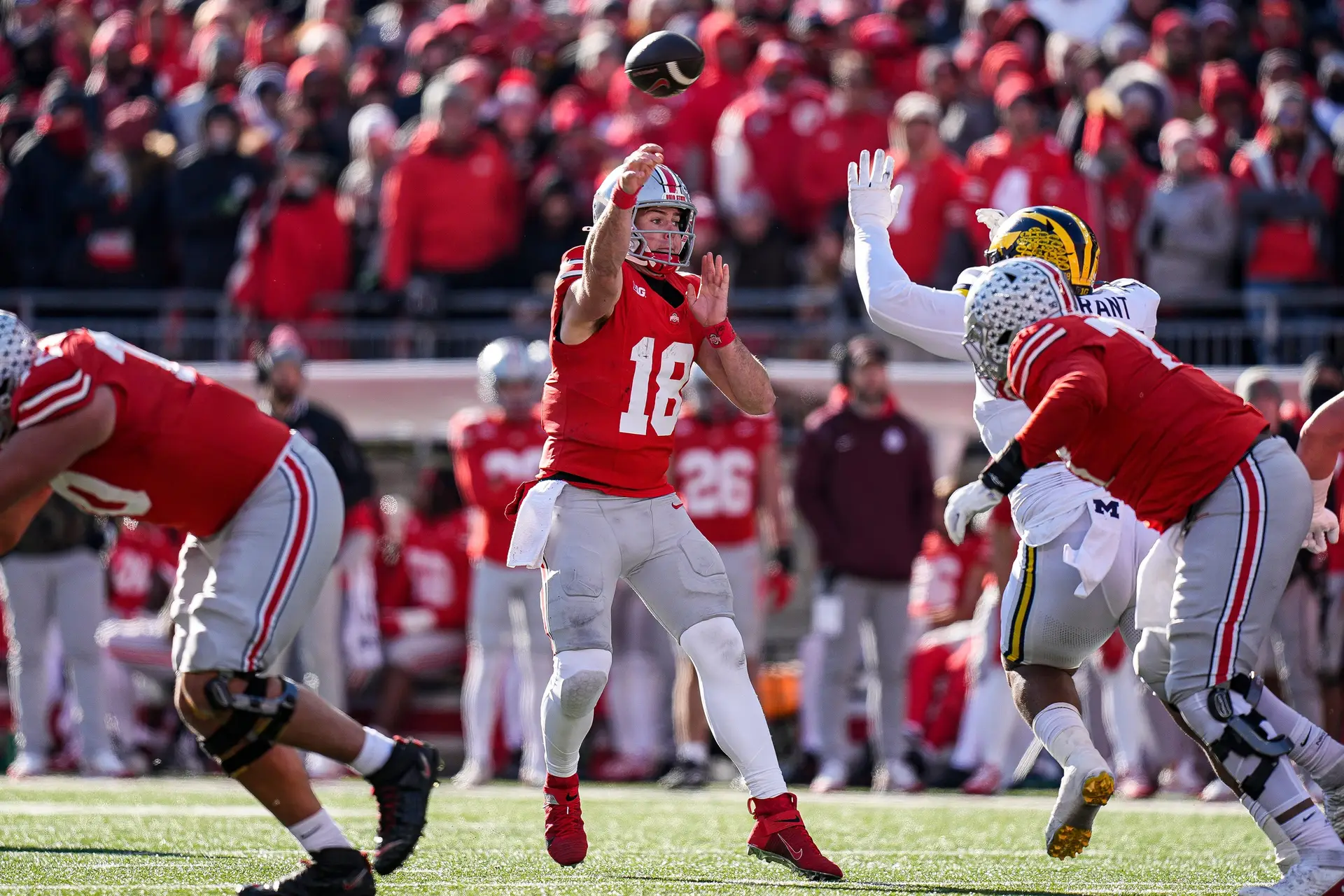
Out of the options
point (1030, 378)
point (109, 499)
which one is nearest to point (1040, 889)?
point (1030, 378)

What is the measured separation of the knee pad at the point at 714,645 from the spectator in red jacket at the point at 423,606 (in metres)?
5.01

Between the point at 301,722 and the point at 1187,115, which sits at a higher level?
the point at 1187,115

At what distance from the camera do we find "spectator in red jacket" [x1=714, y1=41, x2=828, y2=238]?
11523mm

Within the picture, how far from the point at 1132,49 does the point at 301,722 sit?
30.1 feet

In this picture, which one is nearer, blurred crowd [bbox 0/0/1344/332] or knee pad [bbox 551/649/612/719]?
knee pad [bbox 551/649/612/719]

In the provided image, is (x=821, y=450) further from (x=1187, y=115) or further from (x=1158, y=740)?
(x=1187, y=115)

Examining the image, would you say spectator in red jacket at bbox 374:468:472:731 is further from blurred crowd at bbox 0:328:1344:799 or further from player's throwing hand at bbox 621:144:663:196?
player's throwing hand at bbox 621:144:663:196

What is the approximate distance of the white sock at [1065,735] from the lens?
197 inches

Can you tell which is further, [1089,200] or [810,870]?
[1089,200]

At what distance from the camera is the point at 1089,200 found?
10.9 m

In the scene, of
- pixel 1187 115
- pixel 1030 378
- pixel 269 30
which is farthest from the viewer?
pixel 269 30

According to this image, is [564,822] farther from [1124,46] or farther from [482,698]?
[1124,46]

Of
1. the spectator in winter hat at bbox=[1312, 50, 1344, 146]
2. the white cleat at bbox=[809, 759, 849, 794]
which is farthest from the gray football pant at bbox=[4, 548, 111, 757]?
the spectator in winter hat at bbox=[1312, 50, 1344, 146]

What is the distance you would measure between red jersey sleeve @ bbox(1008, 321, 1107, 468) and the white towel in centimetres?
140
